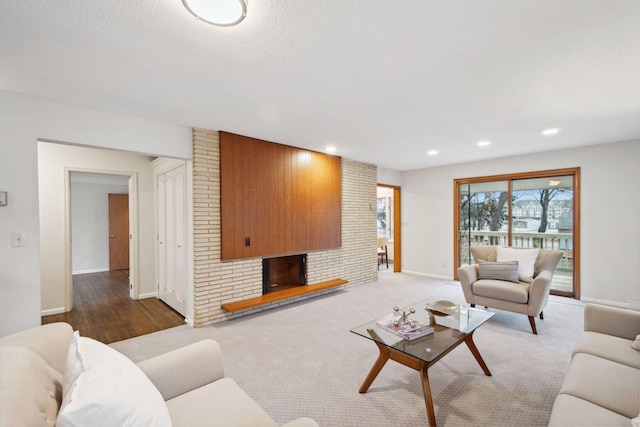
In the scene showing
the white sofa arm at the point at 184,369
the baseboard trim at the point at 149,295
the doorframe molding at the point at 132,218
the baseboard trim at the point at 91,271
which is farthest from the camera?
the baseboard trim at the point at 91,271

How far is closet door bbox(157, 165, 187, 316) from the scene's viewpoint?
3750mm

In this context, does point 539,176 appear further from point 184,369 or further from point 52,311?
point 52,311

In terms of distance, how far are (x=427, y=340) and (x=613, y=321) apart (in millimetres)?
1386

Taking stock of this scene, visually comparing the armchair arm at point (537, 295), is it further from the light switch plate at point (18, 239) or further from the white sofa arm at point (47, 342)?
the light switch plate at point (18, 239)

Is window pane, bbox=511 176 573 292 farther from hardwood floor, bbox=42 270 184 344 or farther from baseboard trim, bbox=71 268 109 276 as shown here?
baseboard trim, bbox=71 268 109 276

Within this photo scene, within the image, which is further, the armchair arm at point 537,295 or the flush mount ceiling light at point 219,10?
the armchair arm at point 537,295

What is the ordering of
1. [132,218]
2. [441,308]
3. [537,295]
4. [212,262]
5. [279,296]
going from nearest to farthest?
[441,308]
[537,295]
[212,262]
[279,296]
[132,218]

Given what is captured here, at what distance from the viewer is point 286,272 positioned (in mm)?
4848

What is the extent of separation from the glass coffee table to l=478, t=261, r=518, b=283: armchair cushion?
1.32 meters

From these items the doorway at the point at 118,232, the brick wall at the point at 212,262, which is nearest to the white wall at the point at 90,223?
the doorway at the point at 118,232

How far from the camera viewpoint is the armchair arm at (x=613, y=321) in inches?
79.8

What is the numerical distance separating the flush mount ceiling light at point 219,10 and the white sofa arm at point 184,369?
176 cm

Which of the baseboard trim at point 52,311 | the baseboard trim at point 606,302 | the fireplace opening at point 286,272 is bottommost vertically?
the baseboard trim at point 606,302

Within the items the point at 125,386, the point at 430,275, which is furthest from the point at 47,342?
the point at 430,275
